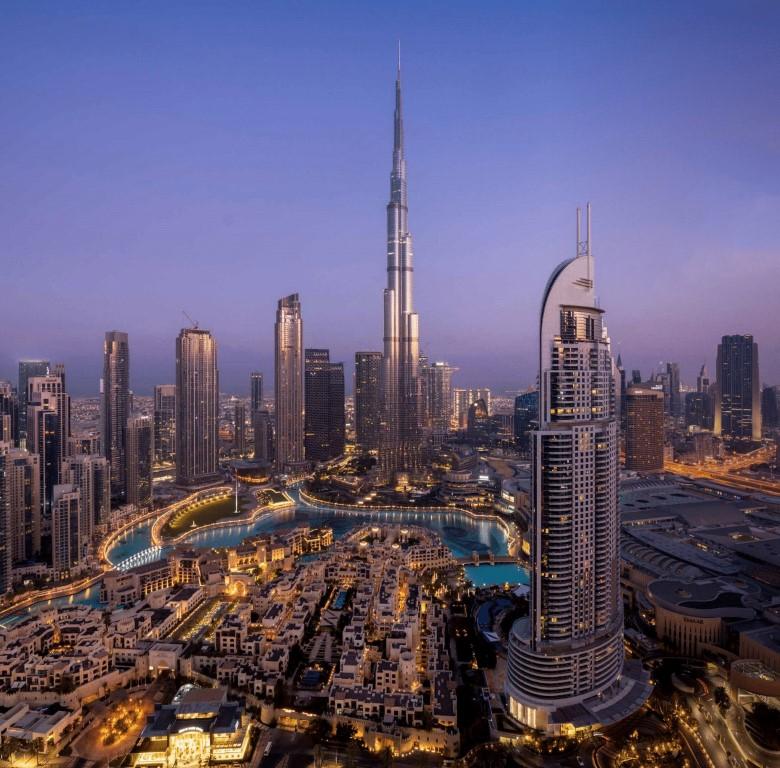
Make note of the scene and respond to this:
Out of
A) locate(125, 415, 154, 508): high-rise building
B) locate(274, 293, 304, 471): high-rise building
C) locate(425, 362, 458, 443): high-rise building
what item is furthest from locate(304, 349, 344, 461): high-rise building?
locate(425, 362, 458, 443): high-rise building

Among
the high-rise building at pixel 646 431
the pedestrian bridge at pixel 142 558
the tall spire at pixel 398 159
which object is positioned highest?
the tall spire at pixel 398 159

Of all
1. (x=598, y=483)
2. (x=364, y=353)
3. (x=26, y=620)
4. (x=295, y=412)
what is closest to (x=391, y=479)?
(x=295, y=412)

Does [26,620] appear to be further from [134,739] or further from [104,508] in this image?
[104,508]

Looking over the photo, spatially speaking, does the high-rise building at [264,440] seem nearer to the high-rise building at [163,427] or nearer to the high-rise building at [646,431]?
the high-rise building at [163,427]

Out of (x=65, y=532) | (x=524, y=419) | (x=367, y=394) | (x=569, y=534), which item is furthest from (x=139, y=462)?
(x=524, y=419)

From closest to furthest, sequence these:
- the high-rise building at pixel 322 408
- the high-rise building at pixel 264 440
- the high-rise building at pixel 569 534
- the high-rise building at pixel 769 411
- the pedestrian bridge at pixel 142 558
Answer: the high-rise building at pixel 569 534
the pedestrian bridge at pixel 142 558
the high-rise building at pixel 264 440
the high-rise building at pixel 322 408
the high-rise building at pixel 769 411

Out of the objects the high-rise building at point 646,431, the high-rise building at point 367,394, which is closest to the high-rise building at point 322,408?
the high-rise building at point 367,394
